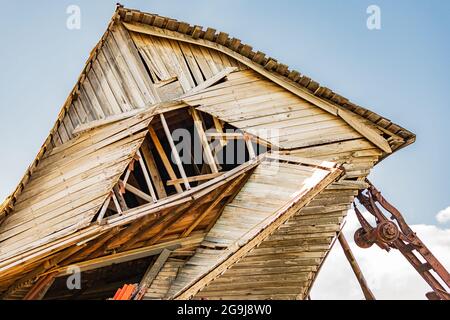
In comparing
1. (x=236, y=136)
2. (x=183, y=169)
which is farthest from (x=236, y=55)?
(x=183, y=169)

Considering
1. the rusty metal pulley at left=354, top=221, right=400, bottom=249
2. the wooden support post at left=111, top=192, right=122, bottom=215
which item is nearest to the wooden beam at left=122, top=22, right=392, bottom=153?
the rusty metal pulley at left=354, top=221, right=400, bottom=249

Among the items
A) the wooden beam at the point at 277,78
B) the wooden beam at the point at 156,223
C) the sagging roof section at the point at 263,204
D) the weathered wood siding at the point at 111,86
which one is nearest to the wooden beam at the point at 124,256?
the wooden beam at the point at 156,223

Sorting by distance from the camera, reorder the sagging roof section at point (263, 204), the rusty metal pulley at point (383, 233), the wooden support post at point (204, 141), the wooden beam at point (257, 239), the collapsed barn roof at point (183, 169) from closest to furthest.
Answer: the wooden beam at point (257, 239) → the sagging roof section at point (263, 204) → the collapsed barn roof at point (183, 169) → the wooden support post at point (204, 141) → the rusty metal pulley at point (383, 233)

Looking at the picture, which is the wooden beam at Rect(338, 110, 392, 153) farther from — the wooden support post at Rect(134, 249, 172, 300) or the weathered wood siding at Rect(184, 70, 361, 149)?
the wooden support post at Rect(134, 249, 172, 300)

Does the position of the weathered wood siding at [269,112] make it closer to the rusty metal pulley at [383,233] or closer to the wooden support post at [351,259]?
the rusty metal pulley at [383,233]

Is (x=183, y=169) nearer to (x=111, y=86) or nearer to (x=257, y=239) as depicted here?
(x=111, y=86)

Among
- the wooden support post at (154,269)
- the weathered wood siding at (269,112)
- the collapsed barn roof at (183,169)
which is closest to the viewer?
the collapsed barn roof at (183,169)

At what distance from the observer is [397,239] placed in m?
15.6

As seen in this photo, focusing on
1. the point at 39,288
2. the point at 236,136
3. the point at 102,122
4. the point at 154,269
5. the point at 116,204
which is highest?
the point at 102,122

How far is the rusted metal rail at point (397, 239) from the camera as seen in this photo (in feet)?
50.6

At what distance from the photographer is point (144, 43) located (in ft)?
50.1
